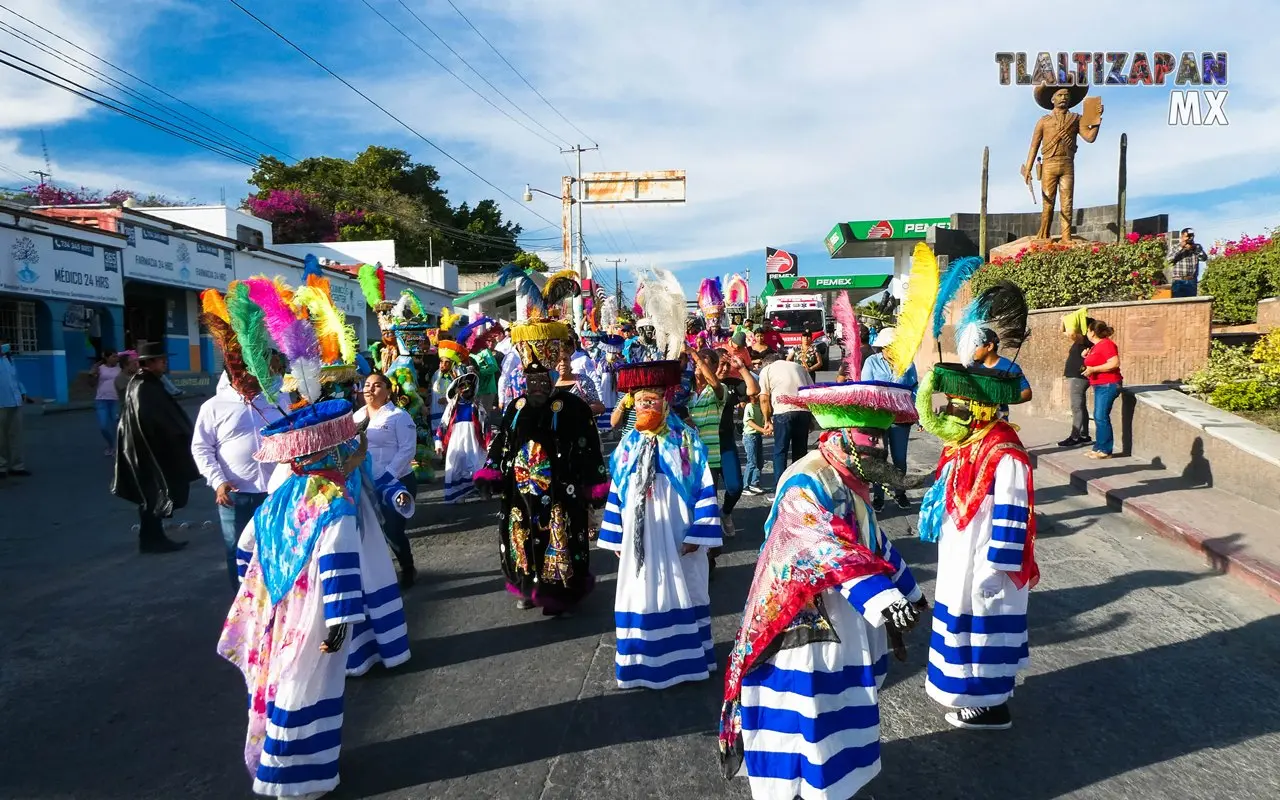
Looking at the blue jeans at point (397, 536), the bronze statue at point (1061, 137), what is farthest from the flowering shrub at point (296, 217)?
the blue jeans at point (397, 536)

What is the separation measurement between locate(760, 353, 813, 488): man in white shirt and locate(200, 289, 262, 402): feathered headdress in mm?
4398

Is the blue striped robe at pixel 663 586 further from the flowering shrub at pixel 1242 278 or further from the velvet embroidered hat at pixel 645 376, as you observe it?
the flowering shrub at pixel 1242 278

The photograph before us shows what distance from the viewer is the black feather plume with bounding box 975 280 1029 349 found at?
3984mm

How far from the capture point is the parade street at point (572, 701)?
3.21 metres

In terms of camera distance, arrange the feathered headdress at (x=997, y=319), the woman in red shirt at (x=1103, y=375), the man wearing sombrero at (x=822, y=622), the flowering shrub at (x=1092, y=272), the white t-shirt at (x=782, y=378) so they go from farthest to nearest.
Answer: the flowering shrub at (x=1092, y=272)
the woman in red shirt at (x=1103, y=375)
the white t-shirt at (x=782, y=378)
the feathered headdress at (x=997, y=319)
the man wearing sombrero at (x=822, y=622)

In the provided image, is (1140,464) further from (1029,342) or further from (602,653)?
(602,653)

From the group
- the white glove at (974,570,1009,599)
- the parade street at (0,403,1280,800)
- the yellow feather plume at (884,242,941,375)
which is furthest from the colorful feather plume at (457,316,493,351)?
the white glove at (974,570,1009,599)

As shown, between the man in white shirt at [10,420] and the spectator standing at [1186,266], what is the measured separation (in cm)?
1830

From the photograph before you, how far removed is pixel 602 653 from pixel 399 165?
48674 millimetres

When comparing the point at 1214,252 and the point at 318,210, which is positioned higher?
the point at 318,210

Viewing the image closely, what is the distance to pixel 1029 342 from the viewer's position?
14148mm

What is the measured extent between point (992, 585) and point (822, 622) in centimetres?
121

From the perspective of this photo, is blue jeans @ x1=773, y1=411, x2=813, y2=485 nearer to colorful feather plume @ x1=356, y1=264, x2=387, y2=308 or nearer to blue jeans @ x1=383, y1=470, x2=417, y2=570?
blue jeans @ x1=383, y1=470, x2=417, y2=570

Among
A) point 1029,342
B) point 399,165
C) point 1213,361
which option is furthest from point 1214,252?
point 399,165
